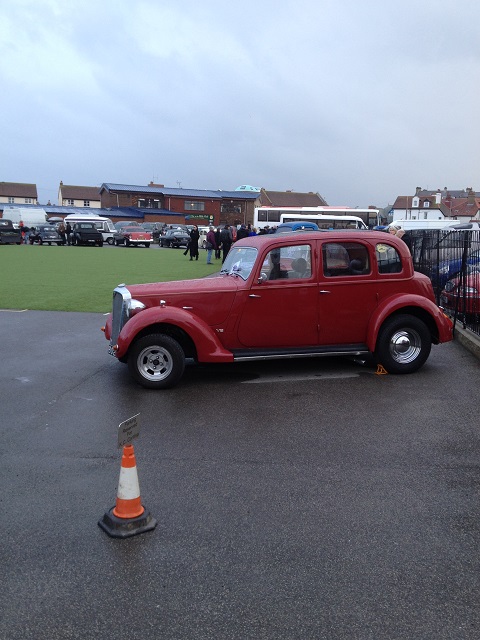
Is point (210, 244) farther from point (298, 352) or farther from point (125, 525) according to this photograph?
point (125, 525)

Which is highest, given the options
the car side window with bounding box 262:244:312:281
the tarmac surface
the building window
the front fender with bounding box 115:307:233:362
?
the building window

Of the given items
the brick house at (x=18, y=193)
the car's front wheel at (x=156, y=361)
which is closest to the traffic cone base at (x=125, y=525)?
the car's front wheel at (x=156, y=361)

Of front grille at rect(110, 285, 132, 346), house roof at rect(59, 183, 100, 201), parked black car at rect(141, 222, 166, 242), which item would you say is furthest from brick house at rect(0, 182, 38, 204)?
front grille at rect(110, 285, 132, 346)

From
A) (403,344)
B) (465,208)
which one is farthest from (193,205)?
(403,344)

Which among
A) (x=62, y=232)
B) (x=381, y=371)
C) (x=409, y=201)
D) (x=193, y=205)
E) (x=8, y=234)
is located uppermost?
(x=409, y=201)

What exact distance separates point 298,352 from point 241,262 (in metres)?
1.44

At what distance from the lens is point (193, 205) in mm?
89312

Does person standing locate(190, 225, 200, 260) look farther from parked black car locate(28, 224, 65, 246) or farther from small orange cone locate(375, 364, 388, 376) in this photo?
small orange cone locate(375, 364, 388, 376)

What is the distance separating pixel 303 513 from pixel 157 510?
99cm

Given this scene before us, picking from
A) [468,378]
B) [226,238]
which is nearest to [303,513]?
[468,378]

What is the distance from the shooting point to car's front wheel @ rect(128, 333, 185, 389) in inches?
284

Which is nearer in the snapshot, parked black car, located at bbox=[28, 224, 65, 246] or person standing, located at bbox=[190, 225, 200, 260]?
person standing, located at bbox=[190, 225, 200, 260]

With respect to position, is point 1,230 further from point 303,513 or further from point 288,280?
point 303,513

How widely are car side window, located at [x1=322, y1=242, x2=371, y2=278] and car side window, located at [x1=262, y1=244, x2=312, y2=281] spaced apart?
248 millimetres
